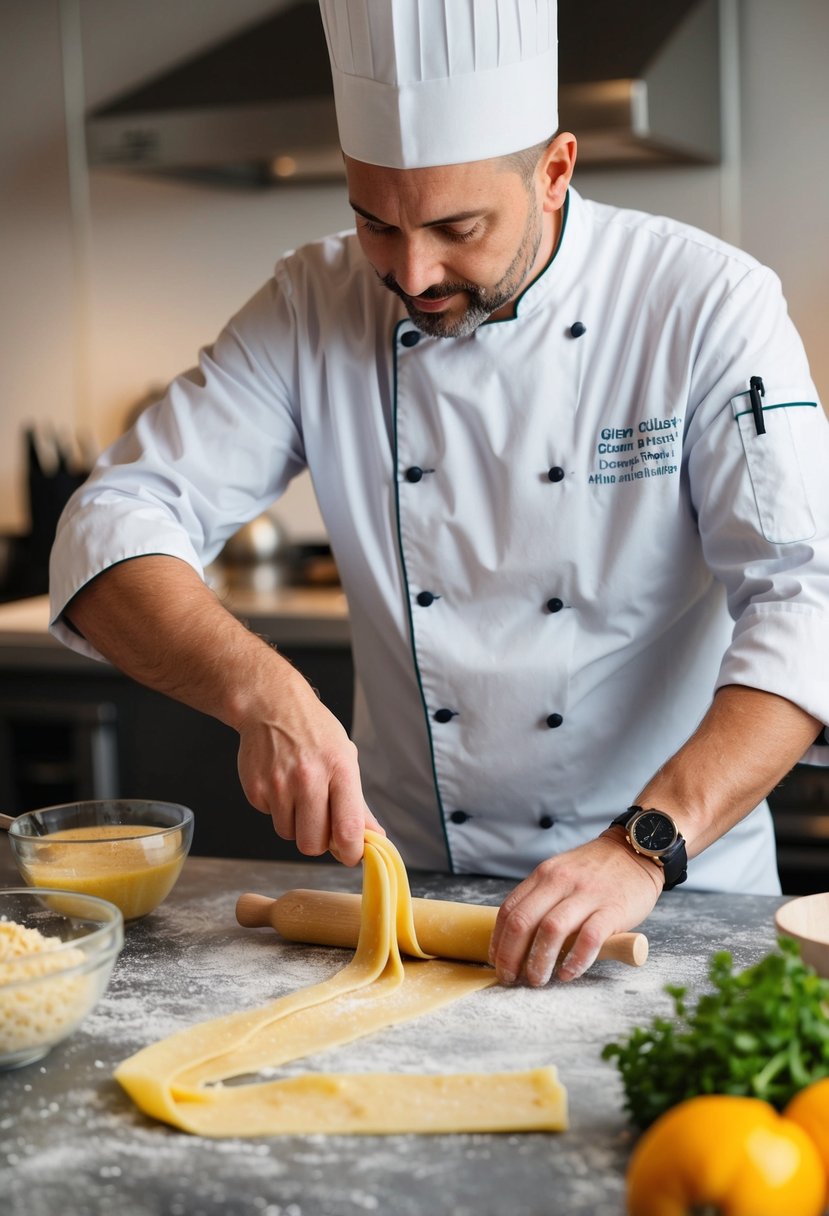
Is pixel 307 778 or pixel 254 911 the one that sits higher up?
pixel 307 778

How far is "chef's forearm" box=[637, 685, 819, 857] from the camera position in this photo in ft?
4.31

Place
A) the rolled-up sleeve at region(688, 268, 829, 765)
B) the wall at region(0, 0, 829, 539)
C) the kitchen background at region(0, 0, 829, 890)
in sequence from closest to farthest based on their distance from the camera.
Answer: the rolled-up sleeve at region(688, 268, 829, 765), the kitchen background at region(0, 0, 829, 890), the wall at region(0, 0, 829, 539)

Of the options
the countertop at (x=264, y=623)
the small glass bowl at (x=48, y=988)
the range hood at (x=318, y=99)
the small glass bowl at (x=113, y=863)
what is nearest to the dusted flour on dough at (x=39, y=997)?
the small glass bowl at (x=48, y=988)

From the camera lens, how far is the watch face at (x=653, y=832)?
4.17 feet

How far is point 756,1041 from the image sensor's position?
31.9 inches

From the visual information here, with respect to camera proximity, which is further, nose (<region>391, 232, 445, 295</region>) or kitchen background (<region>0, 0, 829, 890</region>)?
kitchen background (<region>0, 0, 829, 890</region>)

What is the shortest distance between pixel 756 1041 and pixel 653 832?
472 mm

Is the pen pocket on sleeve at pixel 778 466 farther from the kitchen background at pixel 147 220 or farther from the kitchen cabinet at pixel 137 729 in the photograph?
the kitchen background at pixel 147 220

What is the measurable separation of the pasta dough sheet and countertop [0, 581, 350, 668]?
1481 mm

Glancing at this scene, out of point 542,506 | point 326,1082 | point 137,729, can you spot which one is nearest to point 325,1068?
point 326,1082

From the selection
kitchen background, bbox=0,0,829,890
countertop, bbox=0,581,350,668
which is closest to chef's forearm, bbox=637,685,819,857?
countertop, bbox=0,581,350,668

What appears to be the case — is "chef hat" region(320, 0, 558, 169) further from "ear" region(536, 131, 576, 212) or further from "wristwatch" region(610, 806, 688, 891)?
"wristwatch" region(610, 806, 688, 891)

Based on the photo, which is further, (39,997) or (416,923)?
(416,923)

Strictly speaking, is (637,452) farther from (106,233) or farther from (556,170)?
(106,233)
